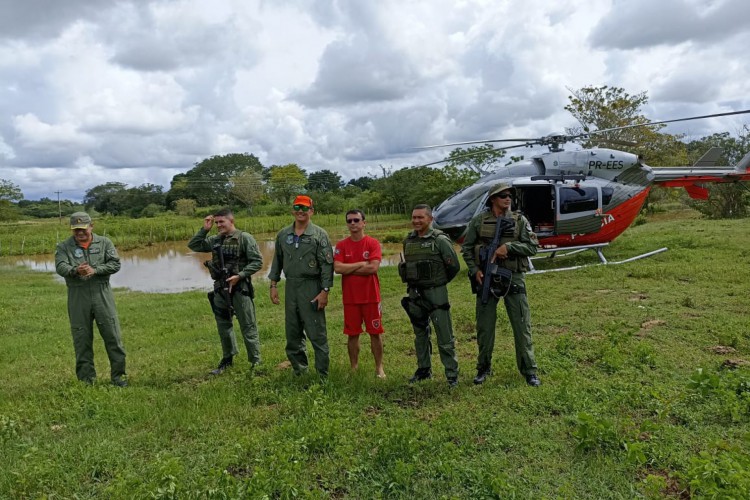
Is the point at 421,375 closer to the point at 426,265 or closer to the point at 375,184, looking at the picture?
the point at 426,265

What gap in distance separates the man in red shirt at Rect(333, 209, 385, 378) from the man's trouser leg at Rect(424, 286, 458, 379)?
574 mm

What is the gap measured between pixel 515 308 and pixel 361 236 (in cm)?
175

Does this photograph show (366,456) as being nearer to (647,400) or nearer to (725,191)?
(647,400)

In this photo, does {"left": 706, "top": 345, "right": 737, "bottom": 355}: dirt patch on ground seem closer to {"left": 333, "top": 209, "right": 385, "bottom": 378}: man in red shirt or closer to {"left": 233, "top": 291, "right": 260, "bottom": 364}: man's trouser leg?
{"left": 333, "top": 209, "right": 385, "bottom": 378}: man in red shirt

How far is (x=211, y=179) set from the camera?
264ft

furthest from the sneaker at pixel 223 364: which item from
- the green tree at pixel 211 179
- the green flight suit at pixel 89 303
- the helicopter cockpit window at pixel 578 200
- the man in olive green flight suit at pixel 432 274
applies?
the green tree at pixel 211 179

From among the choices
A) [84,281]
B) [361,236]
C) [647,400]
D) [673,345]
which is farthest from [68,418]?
[673,345]

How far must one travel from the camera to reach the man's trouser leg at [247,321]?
5.87 meters

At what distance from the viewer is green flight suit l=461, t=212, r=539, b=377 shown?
5.08m

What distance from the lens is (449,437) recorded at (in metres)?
3.94

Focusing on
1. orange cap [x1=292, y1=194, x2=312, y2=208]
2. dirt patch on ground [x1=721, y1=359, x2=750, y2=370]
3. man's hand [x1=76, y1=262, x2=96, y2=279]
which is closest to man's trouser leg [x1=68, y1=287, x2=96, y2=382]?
man's hand [x1=76, y1=262, x2=96, y2=279]

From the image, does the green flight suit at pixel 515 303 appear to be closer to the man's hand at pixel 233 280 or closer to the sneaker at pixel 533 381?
the sneaker at pixel 533 381

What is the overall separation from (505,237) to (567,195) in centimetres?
714

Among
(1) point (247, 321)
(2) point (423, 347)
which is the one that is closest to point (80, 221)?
(1) point (247, 321)
